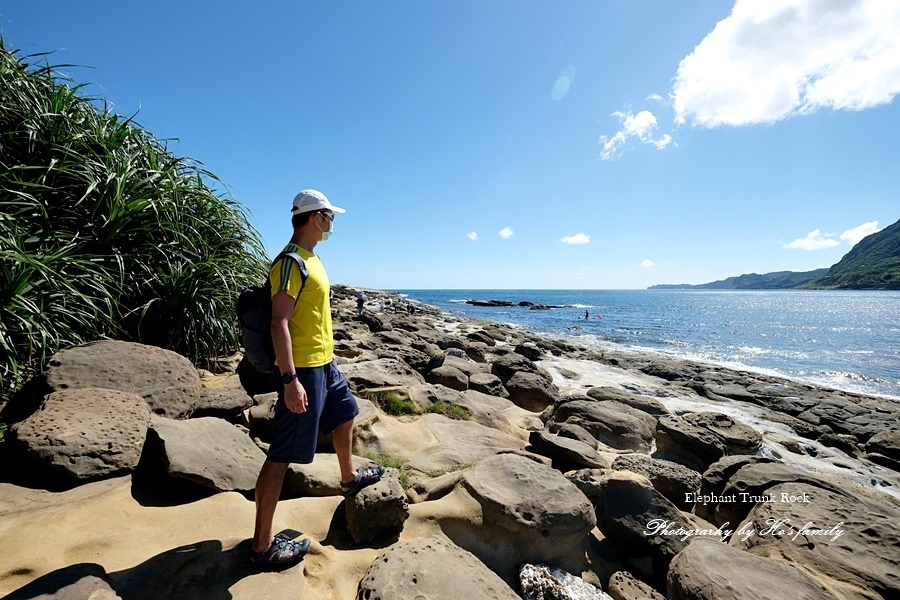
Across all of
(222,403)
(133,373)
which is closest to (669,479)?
(222,403)

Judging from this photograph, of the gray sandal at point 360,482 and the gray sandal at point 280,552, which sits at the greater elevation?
the gray sandal at point 360,482

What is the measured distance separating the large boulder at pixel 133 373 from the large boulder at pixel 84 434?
Result: 11.5 inches

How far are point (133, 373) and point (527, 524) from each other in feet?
12.0

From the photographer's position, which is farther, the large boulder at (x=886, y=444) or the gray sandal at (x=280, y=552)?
the large boulder at (x=886, y=444)

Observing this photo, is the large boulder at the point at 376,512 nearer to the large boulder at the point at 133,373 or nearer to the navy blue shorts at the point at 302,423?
the navy blue shorts at the point at 302,423

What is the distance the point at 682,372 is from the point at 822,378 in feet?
20.3

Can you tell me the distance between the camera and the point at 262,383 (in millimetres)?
4582

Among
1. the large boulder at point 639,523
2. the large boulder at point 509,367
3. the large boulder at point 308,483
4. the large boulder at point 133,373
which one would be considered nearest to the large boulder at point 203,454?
the large boulder at point 308,483

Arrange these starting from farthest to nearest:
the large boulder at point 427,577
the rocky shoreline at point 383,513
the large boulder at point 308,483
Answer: the large boulder at point 308,483 < the rocky shoreline at point 383,513 < the large boulder at point 427,577

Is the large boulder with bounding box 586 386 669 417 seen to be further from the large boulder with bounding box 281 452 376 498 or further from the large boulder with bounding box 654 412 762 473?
the large boulder with bounding box 281 452 376 498

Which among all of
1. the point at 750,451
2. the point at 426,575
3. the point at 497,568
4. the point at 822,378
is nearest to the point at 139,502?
the point at 426,575

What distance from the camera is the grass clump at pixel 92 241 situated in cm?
340

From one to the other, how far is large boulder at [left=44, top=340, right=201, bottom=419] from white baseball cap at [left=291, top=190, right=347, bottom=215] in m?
2.46

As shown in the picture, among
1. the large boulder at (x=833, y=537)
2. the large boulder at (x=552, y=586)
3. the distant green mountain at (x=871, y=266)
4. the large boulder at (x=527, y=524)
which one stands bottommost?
the large boulder at (x=833, y=537)
